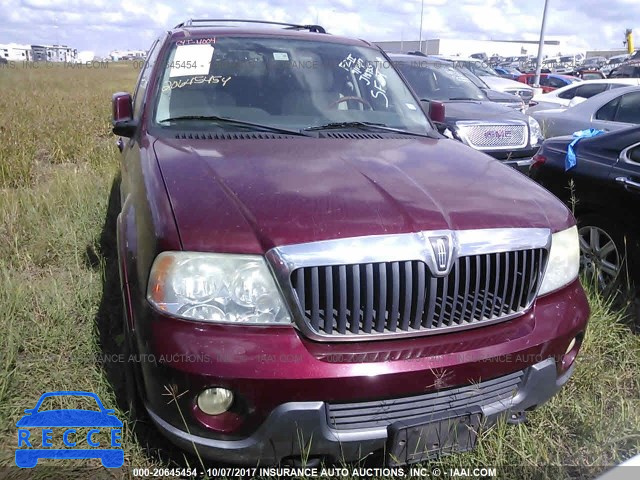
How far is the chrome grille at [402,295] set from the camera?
1.78 meters

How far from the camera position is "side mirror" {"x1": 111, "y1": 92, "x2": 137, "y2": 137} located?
3.01 m

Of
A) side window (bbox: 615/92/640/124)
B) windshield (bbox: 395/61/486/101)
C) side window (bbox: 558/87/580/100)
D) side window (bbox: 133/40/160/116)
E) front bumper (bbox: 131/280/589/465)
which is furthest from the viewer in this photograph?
side window (bbox: 558/87/580/100)

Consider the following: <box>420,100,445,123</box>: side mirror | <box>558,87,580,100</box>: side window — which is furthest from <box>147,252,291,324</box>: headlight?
<box>558,87,580,100</box>: side window

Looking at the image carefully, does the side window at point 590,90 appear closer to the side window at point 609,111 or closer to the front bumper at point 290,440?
the side window at point 609,111

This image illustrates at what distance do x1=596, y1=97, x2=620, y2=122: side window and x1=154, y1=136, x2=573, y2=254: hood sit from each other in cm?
544

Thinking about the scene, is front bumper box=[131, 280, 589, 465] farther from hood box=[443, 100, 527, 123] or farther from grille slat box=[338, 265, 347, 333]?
hood box=[443, 100, 527, 123]

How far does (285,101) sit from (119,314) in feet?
5.31

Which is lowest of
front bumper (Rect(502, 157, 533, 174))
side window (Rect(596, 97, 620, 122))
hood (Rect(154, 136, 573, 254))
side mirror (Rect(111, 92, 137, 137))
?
front bumper (Rect(502, 157, 533, 174))

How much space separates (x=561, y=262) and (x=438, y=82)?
6940 mm

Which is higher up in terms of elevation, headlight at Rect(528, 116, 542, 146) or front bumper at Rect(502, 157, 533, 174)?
headlight at Rect(528, 116, 542, 146)

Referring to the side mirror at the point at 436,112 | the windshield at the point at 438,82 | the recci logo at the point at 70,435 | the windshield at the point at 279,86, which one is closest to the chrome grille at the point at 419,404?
the recci logo at the point at 70,435

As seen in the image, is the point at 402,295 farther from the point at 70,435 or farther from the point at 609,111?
the point at 609,111

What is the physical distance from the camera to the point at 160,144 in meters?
2.62

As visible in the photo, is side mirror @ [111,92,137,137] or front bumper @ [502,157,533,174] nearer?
side mirror @ [111,92,137,137]
